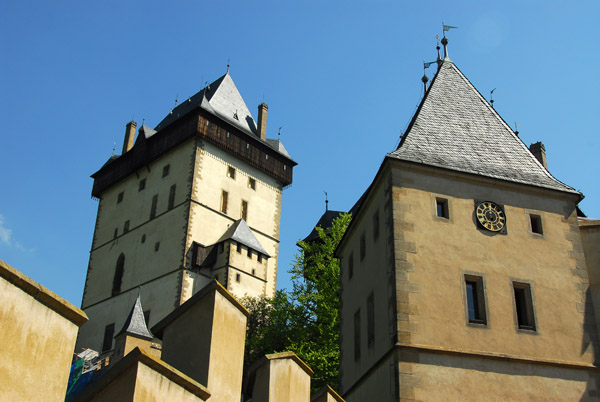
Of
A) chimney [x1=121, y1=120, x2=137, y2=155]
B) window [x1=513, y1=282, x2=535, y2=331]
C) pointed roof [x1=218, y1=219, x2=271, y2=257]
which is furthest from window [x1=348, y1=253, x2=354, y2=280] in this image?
chimney [x1=121, y1=120, x2=137, y2=155]

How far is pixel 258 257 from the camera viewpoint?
162 ft

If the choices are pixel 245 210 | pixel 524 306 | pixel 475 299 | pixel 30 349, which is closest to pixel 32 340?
pixel 30 349

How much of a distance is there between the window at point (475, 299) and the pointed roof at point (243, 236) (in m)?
33.3

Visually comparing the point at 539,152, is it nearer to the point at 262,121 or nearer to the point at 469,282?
the point at 469,282

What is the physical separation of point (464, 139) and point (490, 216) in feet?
9.73

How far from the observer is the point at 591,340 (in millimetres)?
15695

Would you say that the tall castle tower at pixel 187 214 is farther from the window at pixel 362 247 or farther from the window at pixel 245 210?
the window at pixel 362 247

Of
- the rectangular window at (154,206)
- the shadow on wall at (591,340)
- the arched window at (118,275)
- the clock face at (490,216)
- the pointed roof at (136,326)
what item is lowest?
the shadow on wall at (591,340)

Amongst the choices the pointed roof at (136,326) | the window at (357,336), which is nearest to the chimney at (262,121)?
the pointed roof at (136,326)

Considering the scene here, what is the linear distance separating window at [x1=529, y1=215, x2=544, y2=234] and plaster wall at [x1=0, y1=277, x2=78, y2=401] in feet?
44.9

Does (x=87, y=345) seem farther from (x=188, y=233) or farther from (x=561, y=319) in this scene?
(x=561, y=319)

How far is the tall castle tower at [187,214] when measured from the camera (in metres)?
47.8

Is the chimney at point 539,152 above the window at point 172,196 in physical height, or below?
below

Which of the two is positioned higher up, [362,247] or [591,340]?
[362,247]
